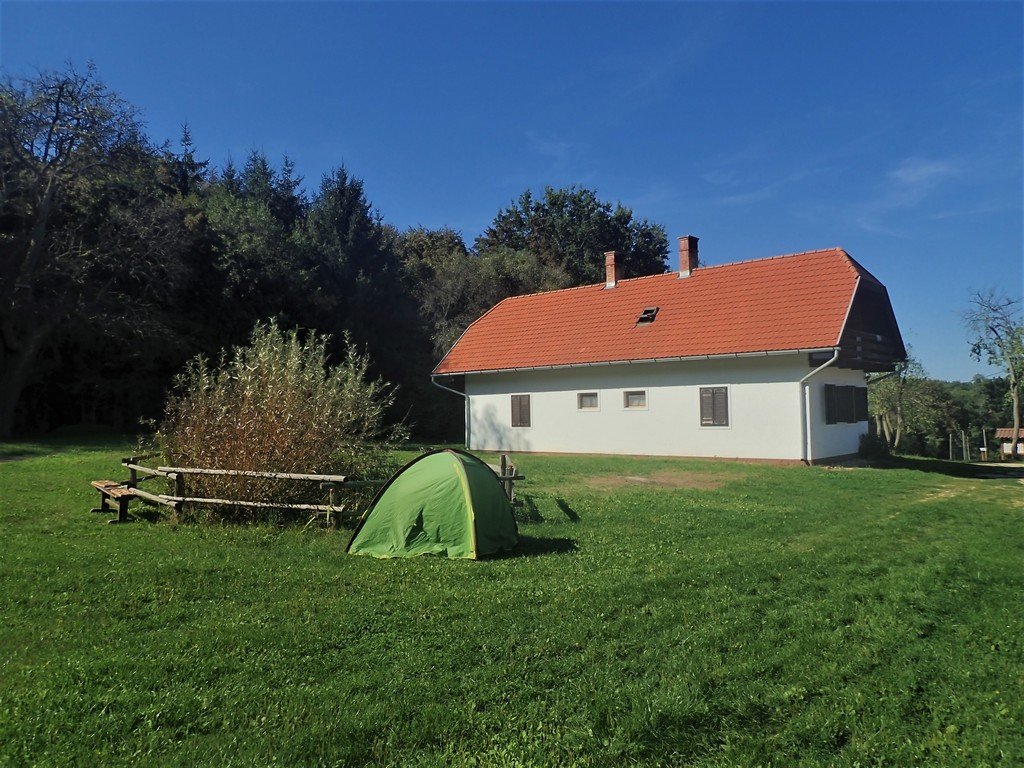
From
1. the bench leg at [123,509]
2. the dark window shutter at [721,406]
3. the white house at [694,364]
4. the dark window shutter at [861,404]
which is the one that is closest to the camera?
the bench leg at [123,509]

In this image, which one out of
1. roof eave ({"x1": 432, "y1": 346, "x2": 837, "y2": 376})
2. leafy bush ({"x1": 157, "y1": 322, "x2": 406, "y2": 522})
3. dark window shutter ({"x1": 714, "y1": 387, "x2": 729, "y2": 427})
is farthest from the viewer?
dark window shutter ({"x1": 714, "y1": 387, "x2": 729, "y2": 427})

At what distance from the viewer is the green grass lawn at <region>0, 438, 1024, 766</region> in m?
3.44

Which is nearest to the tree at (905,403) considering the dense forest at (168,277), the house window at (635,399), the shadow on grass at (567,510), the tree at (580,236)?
the dense forest at (168,277)

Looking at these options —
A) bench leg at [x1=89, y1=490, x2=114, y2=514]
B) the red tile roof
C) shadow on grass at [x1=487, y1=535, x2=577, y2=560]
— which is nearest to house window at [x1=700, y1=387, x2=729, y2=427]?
the red tile roof

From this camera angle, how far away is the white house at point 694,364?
18859mm

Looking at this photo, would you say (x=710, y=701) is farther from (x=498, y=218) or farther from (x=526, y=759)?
(x=498, y=218)

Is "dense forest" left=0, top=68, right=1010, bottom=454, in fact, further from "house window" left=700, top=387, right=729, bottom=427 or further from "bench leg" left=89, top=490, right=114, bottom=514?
"house window" left=700, top=387, right=729, bottom=427

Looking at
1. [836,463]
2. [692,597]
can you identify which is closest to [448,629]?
[692,597]

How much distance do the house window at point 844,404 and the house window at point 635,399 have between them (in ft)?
16.8

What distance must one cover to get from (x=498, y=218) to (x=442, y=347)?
61.7ft

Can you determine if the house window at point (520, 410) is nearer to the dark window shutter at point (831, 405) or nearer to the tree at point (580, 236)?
the dark window shutter at point (831, 405)

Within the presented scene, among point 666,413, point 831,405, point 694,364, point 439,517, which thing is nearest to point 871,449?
point 831,405

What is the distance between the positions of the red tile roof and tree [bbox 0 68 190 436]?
426 inches

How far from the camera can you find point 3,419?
2145 cm
